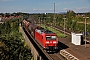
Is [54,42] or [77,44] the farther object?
[77,44]

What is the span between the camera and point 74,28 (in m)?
77.5

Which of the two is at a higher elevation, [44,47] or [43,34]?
[43,34]

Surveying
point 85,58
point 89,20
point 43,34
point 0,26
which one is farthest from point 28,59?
point 89,20

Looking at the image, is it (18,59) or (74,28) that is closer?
(18,59)

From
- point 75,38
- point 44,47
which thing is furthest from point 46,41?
point 75,38

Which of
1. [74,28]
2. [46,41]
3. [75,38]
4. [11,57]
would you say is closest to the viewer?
[11,57]

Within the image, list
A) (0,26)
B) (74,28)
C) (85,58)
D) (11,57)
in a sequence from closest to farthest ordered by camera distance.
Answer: (11,57), (85,58), (74,28), (0,26)

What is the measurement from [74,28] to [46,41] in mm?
48330

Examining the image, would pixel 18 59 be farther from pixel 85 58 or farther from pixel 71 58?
pixel 85 58

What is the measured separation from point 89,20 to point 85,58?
6694 cm

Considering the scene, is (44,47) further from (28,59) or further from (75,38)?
(75,38)

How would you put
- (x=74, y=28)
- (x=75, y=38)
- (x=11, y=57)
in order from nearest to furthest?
(x=11, y=57) < (x=75, y=38) < (x=74, y=28)

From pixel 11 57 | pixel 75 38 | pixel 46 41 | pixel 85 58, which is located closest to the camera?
pixel 11 57

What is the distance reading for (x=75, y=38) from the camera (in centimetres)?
4050
